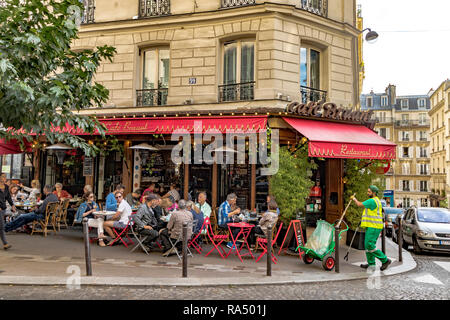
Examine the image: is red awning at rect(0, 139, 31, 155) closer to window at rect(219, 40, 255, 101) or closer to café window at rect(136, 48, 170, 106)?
café window at rect(136, 48, 170, 106)

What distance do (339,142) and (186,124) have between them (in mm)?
4405

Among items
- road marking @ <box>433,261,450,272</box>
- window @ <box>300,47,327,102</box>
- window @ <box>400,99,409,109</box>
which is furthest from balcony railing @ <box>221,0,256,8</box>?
window @ <box>400,99,409,109</box>

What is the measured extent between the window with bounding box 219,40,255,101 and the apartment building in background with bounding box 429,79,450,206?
3969cm

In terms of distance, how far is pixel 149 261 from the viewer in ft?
25.8

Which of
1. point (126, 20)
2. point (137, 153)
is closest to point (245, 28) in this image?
point (126, 20)

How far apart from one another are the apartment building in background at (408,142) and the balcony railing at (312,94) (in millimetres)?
48058

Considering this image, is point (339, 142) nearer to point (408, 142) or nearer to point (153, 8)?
point (153, 8)

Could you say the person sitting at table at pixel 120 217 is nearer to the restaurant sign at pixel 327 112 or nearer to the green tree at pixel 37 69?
the green tree at pixel 37 69

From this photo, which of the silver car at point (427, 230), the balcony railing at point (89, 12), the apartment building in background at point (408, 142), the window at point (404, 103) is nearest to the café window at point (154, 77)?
the balcony railing at point (89, 12)

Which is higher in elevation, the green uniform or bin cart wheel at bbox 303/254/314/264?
the green uniform

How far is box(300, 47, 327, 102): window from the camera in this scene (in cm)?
1213

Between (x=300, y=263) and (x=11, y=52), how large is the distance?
7074 mm

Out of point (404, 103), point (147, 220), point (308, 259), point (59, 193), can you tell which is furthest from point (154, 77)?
point (404, 103)

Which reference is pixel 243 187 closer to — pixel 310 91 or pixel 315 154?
pixel 315 154
